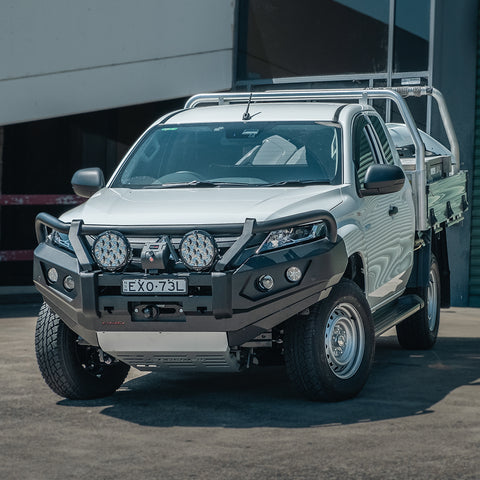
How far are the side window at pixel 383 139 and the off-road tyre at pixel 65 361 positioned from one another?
111 inches

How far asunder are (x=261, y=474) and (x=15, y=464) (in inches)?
47.7

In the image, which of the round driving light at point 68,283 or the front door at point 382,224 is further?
the front door at point 382,224

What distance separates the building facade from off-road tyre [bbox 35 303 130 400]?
26.4 ft

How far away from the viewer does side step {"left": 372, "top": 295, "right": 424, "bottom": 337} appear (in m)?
8.30

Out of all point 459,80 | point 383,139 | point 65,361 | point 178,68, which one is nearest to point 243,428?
point 65,361

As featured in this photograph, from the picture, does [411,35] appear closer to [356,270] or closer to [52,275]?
[356,270]

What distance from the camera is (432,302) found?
10.4 meters

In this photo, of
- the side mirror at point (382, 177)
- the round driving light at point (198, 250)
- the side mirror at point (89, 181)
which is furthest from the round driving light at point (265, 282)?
the side mirror at point (89, 181)

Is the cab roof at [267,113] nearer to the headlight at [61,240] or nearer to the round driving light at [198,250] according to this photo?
the headlight at [61,240]

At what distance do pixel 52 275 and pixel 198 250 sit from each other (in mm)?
1036

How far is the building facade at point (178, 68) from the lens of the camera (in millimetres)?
15109

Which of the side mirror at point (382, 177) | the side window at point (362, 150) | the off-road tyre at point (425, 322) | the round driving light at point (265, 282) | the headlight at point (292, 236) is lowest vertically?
the off-road tyre at point (425, 322)

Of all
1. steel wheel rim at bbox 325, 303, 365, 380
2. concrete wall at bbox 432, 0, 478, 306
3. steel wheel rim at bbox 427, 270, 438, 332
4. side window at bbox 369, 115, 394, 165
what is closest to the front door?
side window at bbox 369, 115, 394, 165

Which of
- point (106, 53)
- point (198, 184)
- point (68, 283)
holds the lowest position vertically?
point (68, 283)
